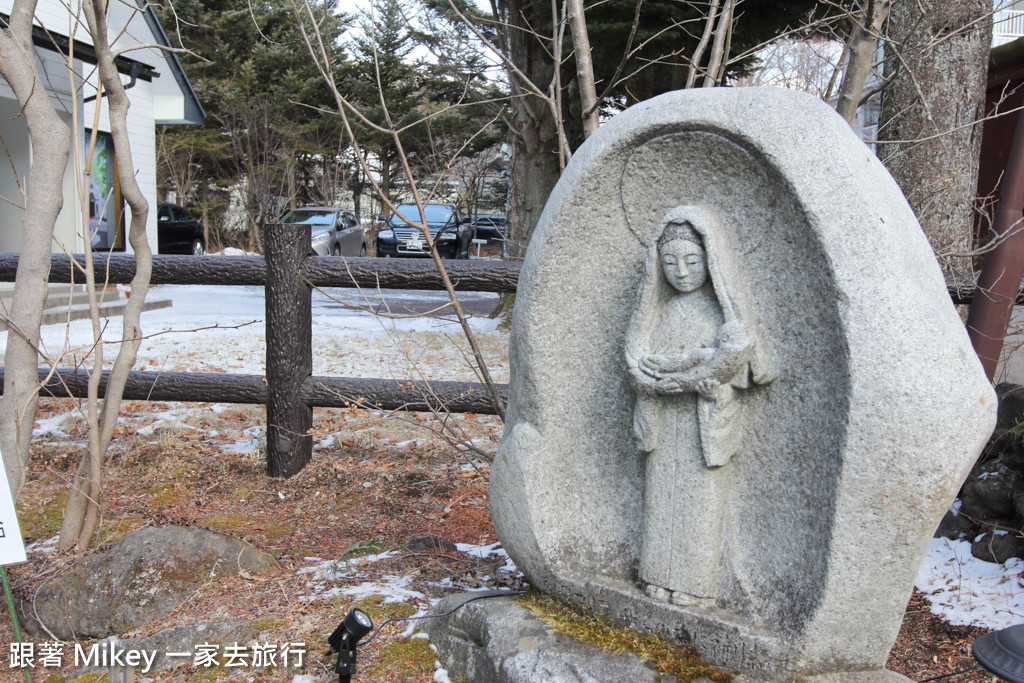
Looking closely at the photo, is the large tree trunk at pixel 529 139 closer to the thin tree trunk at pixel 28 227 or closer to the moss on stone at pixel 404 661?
the thin tree trunk at pixel 28 227

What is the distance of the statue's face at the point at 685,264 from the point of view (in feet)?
7.58

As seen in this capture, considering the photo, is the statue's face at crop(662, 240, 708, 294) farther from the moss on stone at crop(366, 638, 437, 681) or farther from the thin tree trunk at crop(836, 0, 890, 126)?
the thin tree trunk at crop(836, 0, 890, 126)

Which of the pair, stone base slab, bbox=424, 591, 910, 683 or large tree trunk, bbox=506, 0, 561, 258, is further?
large tree trunk, bbox=506, 0, 561, 258

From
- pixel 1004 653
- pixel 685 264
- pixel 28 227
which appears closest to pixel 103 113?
pixel 28 227

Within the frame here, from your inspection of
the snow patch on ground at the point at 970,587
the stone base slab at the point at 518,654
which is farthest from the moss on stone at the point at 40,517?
the snow patch on ground at the point at 970,587

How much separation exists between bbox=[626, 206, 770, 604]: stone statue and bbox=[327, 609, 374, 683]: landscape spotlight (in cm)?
93

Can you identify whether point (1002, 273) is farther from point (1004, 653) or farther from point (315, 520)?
point (315, 520)

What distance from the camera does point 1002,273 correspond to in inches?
150

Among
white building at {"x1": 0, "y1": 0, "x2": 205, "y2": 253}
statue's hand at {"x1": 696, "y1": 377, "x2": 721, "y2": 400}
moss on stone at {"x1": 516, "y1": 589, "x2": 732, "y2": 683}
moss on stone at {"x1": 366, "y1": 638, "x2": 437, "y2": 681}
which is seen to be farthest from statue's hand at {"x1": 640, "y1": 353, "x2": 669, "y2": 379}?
white building at {"x1": 0, "y1": 0, "x2": 205, "y2": 253}

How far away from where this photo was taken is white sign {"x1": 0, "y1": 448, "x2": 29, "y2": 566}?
2551 mm

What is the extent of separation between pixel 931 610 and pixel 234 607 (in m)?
2.98

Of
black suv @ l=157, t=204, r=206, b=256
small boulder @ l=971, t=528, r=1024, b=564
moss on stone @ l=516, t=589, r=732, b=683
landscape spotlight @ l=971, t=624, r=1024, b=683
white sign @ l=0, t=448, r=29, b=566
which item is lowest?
small boulder @ l=971, t=528, r=1024, b=564

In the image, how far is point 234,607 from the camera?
3188 mm

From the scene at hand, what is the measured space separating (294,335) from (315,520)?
115 centimetres
